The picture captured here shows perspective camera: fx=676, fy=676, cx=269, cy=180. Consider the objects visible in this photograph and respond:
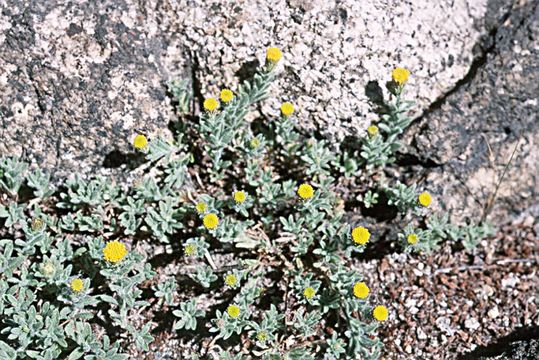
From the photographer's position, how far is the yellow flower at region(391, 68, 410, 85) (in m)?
4.34

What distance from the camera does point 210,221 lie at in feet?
13.6

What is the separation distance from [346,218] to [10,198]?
2.29 m

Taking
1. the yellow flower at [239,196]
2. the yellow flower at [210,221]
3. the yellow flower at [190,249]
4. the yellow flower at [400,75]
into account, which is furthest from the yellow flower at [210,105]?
the yellow flower at [400,75]

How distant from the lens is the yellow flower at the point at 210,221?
4.15 metres

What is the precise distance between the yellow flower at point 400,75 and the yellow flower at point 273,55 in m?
0.75

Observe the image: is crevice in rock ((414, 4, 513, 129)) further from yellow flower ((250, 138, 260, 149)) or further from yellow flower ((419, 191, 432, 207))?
yellow flower ((250, 138, 260, 149))

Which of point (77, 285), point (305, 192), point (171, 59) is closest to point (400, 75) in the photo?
point (305, 192)

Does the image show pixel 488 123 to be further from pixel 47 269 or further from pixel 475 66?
pixel 47 269

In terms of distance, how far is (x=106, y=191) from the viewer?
4.44 meters

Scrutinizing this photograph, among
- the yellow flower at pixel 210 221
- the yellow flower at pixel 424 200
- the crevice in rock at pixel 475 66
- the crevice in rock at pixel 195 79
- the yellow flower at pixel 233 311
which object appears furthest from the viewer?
the crevice in rock at pixel 475 66

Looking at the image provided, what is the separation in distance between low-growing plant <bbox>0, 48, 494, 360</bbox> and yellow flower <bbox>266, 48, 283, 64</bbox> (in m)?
0.02

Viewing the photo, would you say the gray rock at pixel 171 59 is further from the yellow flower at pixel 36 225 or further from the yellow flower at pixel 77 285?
the yellow flower at pixel 77 285

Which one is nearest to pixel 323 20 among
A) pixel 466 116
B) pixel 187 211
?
pixel 466 116

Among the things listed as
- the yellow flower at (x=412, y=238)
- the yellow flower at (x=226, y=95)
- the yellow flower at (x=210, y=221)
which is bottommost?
the yellow flower at (x=412, y=238)
